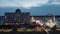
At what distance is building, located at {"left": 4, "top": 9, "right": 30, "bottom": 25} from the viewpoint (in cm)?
2432

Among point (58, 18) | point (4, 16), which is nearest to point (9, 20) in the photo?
point (4, 16)

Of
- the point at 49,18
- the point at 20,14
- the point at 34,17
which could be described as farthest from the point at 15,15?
the point at 49,18

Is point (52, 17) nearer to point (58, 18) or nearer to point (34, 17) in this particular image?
point (58, 18)

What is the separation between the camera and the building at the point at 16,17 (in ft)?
79.8

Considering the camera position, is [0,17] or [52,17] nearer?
[0,17]

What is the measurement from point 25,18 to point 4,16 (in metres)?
2.95

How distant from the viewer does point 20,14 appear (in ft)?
81.2

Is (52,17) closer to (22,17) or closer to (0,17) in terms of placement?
(22,17)

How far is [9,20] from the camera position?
1026 inches

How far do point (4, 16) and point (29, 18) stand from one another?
3.52 metres

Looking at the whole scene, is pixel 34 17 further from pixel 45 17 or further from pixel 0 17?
pixel 0 17

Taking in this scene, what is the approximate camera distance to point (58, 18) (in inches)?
1013

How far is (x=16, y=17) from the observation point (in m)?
25.2

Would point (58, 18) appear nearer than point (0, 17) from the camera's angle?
No
